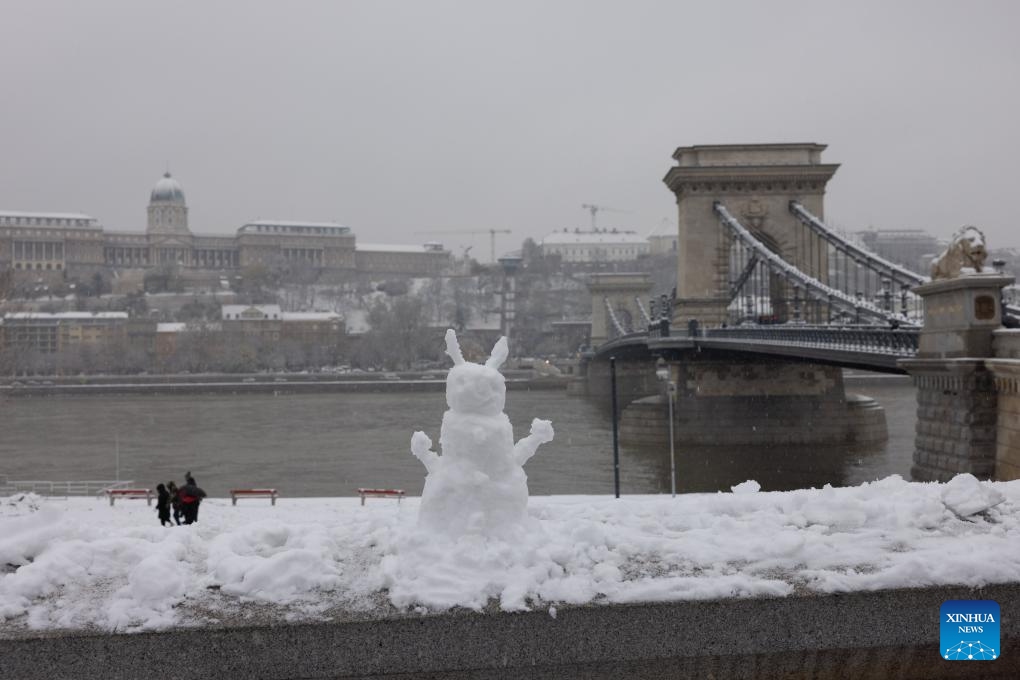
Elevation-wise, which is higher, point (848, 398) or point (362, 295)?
point (362, 295)

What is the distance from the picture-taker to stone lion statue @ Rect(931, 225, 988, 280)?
13.4m

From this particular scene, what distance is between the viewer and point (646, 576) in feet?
16.1

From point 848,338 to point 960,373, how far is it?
20.4 ft

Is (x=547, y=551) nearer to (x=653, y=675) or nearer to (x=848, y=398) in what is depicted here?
(x=653, y=675)

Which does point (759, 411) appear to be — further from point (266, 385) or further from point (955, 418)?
point (266, 385)

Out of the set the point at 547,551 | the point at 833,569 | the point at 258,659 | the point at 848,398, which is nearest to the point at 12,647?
the point at 258,659

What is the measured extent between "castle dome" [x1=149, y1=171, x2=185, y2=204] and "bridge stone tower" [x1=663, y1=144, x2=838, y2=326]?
122612mm

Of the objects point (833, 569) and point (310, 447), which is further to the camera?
point (310, 447)

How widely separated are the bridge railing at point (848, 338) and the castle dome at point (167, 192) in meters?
132

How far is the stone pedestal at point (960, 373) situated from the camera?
1305 cm

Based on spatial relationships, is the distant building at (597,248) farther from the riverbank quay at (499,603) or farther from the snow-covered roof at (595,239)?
the riverbank quay at (499,603)

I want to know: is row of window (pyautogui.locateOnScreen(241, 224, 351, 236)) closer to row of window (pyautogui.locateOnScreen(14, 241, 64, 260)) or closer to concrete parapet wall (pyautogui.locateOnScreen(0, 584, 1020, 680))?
row of window (pyautogui.locateOnScreen(14, 241, 64, 260))

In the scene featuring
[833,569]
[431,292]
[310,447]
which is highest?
[431,292]

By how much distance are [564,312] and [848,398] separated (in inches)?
2932
